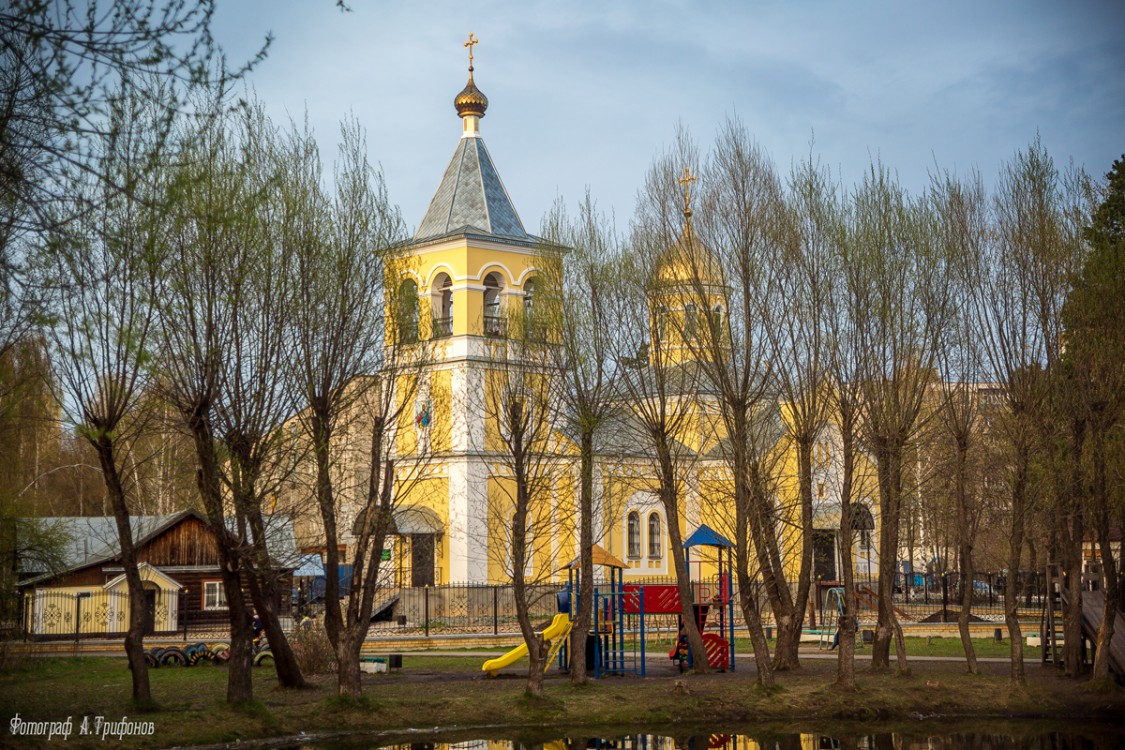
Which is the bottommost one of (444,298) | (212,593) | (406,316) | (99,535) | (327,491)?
(212,593)

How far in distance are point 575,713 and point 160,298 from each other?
8392 mm

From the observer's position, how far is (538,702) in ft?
64.1

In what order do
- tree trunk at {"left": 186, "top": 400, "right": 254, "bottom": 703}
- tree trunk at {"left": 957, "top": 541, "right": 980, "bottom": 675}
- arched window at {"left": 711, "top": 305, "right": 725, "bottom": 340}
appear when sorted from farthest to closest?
→ 1. tree trunk at {"left": 957, "top": 541, "right": 980, "bottom": 675}
2. arched window at {"left": 711, "top": 305, "right": 725, "bottom": 340}
3. tree trunk at {"left": 186, "top": 400, "right": 254, "bottom": 703}

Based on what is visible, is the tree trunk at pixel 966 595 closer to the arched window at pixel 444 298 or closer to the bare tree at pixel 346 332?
the bare tree at pixel 346 332

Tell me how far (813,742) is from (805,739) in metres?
0.29

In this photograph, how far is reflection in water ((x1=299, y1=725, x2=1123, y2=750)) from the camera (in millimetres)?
17203

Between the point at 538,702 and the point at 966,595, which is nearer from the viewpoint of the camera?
the point at 538,702

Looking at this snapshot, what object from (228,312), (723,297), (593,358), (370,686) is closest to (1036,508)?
(723,297)

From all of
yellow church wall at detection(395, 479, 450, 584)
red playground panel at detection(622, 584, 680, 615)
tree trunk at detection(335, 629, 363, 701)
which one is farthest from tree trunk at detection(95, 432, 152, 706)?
yellow church wall at detection(395, 479, 450, 584)

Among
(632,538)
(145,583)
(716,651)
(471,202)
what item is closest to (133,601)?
(716,651)

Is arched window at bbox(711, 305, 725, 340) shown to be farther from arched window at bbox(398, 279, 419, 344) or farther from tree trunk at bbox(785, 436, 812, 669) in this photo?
arched window at bbox(398, 279, 419, 344)

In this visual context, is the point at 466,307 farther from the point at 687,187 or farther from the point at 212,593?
the point at 687,187

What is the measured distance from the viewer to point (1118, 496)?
810 inches

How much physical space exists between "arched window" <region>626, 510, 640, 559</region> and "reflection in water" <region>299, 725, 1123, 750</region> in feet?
94.5
